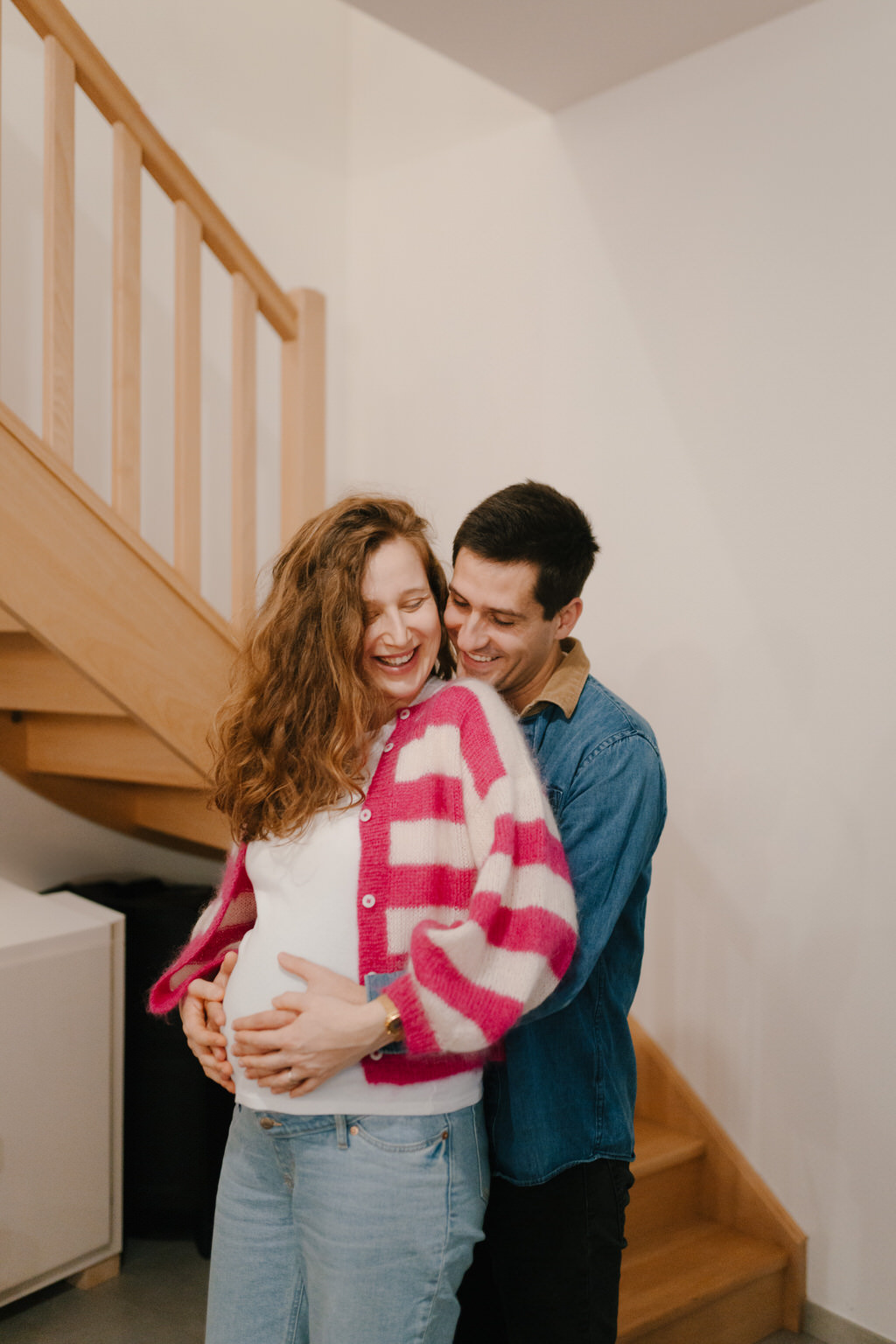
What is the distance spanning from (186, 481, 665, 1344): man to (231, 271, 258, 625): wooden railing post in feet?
3.21

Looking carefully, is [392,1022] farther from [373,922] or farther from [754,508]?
[754,508]

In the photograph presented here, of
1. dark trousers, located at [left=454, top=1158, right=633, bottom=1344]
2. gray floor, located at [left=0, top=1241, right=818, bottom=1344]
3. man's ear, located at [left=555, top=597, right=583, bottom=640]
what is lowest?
gray floor, located at [left=0, top=1241, right=818, bottom=1344]

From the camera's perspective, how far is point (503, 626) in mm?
1491

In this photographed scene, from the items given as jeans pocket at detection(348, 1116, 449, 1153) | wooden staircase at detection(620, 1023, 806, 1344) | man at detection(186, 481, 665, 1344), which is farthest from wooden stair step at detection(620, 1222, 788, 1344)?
jeans pocket at detection(348, 1116, 449, 1153)

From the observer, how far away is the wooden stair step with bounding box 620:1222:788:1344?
6.83ft

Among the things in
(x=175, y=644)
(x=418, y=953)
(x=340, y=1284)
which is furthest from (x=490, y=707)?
(x=175, y=644)

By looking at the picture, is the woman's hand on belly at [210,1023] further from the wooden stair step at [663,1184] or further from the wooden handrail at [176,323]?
the wooden stair step at [663,1184]

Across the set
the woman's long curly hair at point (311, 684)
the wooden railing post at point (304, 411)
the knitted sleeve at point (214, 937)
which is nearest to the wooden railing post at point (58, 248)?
the wooden railing post at point (304, 411)

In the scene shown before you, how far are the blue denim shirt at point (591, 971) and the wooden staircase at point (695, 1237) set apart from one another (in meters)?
0.98

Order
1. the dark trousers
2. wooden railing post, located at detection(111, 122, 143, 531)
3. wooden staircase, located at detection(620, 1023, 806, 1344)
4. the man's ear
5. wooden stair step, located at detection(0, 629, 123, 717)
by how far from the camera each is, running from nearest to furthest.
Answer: the dark trousers < the man's ear < wooden railing post, located at detection(111, 122, 143, 531) < wooden staircase, located at detection(620, 1023, 806, 1344) < wooden stair step, located at detection(0, 629, 123, 717)

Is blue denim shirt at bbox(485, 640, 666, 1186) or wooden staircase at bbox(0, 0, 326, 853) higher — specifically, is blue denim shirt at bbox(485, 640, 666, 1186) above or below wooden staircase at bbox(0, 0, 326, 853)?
below

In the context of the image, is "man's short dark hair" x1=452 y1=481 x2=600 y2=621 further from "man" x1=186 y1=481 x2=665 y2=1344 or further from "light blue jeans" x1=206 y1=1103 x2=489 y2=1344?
"light blue jeans" x1=206 y1=1103 x2=489 y2=1344

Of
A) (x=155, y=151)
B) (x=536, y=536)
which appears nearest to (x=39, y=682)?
(x=155, y=151)

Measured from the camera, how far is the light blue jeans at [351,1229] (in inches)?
42.9
